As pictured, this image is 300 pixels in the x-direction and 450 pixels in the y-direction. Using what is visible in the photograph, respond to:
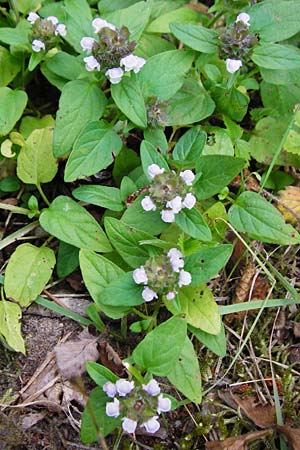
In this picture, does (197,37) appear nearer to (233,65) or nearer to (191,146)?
(233,65)

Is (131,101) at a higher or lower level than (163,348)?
higher

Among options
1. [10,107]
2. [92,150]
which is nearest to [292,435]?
[92,150]

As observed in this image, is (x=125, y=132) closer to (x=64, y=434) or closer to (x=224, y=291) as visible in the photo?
(x=224, y=291)

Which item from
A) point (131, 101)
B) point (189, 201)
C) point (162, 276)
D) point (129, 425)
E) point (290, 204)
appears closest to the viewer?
point (129, 425)

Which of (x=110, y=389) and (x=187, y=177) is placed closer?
(x=110, y=389)

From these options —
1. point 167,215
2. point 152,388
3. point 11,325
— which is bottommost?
point 11,325

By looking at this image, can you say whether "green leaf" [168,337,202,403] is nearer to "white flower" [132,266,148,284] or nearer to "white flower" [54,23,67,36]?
"white flower" [132,266,148,284]

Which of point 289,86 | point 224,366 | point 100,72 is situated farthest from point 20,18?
point 224,366
